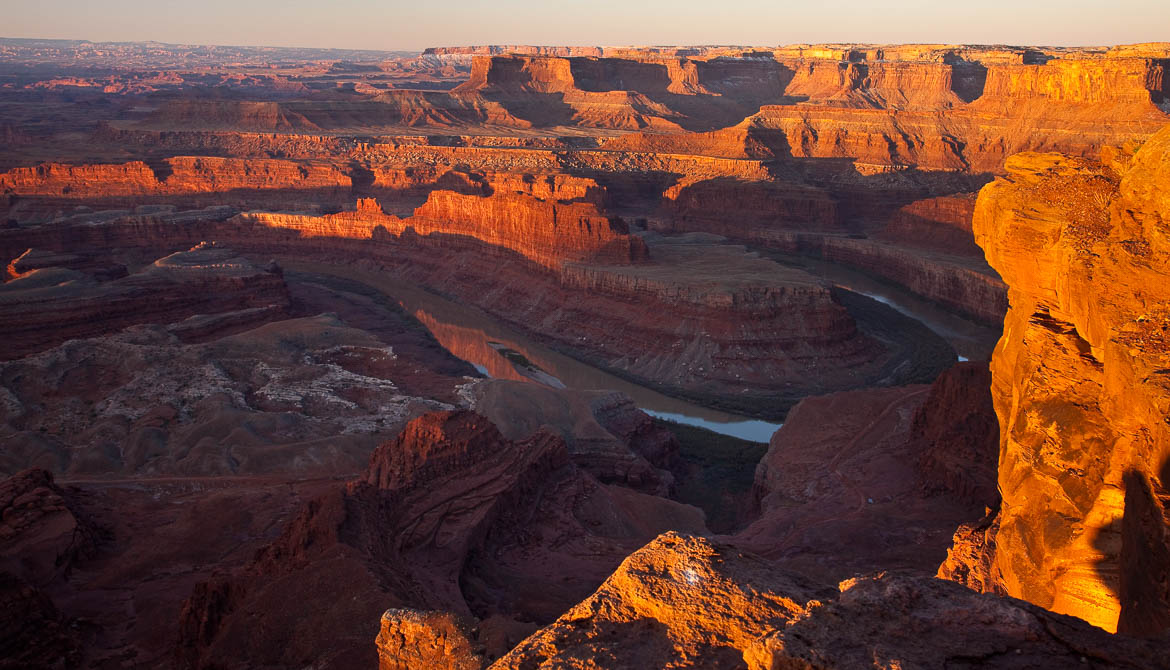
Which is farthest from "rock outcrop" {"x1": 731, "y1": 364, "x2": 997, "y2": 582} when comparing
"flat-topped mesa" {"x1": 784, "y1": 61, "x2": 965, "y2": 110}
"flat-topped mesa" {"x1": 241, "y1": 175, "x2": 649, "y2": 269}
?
"flat-topped mesa" {"x1": 784, "y1": 61, "x2": 965, "y2": 110}

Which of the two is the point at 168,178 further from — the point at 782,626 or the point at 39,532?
the point at 782,626

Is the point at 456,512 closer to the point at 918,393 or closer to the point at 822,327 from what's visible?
the point at 918,393

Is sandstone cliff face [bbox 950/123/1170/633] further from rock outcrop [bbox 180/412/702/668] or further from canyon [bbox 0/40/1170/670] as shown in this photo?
rock outcrop [bbox 180/412/702/668]

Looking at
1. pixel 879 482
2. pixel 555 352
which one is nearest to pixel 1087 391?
pixel 879 482

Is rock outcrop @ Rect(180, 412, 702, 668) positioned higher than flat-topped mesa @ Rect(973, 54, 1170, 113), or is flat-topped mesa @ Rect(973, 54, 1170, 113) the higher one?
flat-topped mesa @ Rect(973, 54, 1170, 113)

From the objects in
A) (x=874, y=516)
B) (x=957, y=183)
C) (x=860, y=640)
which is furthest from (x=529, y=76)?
(x=860, y=640)

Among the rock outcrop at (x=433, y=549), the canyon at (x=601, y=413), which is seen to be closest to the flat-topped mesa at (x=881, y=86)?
the canyon at (x=601, y=413)
